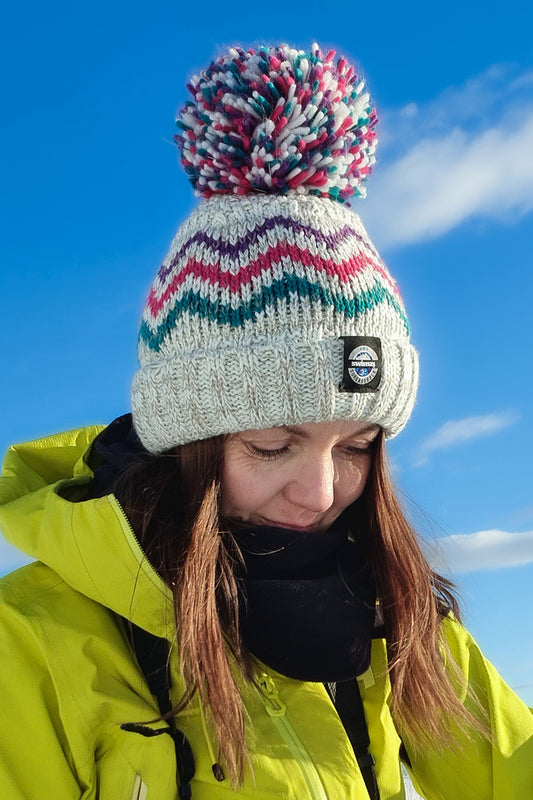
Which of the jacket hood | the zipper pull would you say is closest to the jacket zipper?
the zipper pull

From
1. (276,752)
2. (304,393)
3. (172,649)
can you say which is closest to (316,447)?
(304,393)

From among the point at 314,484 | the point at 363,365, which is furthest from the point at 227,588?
the point at 363,365

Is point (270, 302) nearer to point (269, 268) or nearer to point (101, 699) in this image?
point (269, 268)

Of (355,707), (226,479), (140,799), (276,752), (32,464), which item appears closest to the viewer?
(140,799)

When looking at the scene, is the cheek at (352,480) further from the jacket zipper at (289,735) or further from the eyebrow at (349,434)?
the jacket zipper at (289,735)

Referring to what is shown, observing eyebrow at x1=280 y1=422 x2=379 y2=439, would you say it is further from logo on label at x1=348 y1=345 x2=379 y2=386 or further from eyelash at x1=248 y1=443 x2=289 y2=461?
logo on label at x1=348 y1=345 x2=379 y2=386

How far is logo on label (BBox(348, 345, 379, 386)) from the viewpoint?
2258 mm

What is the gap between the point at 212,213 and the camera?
2.49m

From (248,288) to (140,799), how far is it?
1359mm

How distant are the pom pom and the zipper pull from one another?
148cm

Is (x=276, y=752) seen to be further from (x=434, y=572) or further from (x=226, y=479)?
(x=434, y=572)

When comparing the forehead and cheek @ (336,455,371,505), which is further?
cheek @ (336,455,371,505)

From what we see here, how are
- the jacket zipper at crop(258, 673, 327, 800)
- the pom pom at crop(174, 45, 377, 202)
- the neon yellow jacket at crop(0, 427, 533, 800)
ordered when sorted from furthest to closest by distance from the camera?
the pom pom at crop(174, 45, 377, 202)
the jacket zipper at crop(258, 673, 327, 800)
the neon yellow jacket at crop(0, 427, 533, 800)

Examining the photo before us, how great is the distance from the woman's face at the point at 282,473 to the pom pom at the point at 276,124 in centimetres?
79
